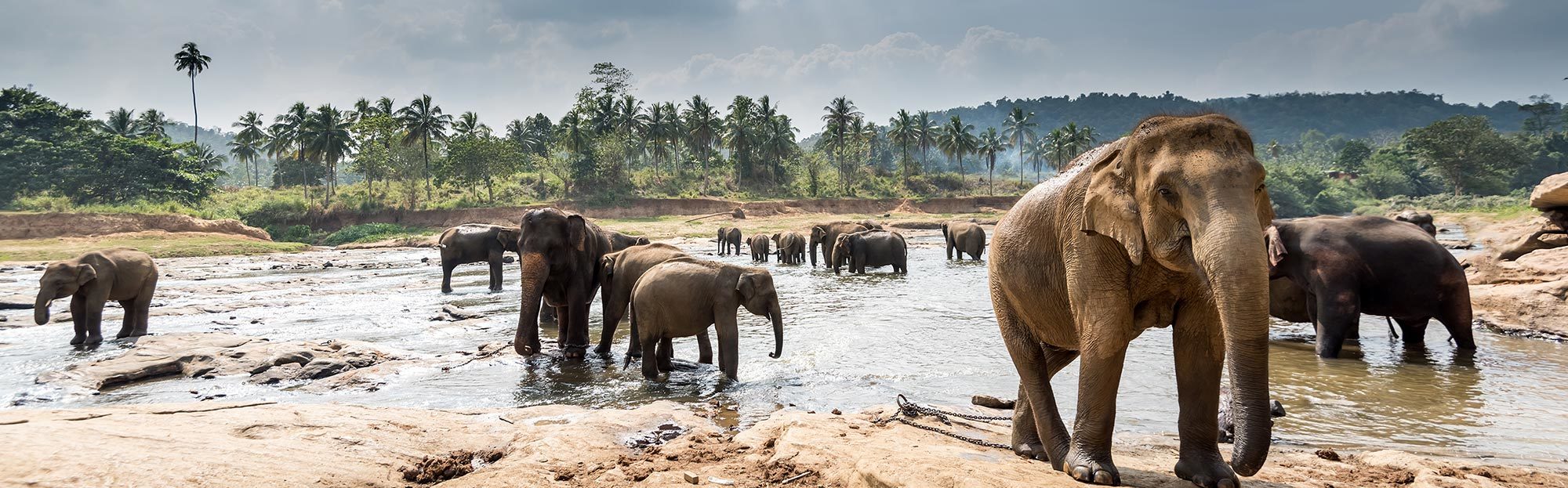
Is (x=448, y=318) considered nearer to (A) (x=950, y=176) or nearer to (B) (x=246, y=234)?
(B) (x=246, y=234)

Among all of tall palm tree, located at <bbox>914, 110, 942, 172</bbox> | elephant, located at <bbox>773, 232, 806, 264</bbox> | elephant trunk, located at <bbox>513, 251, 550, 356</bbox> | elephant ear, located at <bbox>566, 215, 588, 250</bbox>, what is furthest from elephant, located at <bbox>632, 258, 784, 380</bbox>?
tall palm tree, located at <bbox>914, 110, 942, 172</bbox>

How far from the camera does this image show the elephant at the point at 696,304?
9.25m

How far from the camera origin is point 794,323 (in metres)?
14.8

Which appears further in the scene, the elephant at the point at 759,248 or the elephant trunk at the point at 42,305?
the elephant at the point at 759,248

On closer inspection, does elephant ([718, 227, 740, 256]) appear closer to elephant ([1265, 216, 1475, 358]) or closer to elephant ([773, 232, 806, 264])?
elephant ([773, 232, 806, 264])

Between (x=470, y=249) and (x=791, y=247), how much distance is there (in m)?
13.4

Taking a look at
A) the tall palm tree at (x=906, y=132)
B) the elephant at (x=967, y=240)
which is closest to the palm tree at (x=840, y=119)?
the tall palm tree at (x=906, y=132)

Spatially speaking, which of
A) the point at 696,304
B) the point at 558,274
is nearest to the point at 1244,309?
the point at 696,304

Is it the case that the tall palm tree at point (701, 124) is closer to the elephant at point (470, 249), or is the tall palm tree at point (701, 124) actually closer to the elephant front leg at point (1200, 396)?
the elephant at point (470, 249)

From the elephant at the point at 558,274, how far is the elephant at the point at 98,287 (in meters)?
7.40

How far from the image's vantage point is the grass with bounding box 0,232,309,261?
3962 centimetres

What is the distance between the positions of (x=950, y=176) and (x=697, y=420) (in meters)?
94.0

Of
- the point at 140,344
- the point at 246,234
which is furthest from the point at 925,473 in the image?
the point at 246,234

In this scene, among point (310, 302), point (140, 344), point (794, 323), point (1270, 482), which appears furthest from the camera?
point (310, 302)
